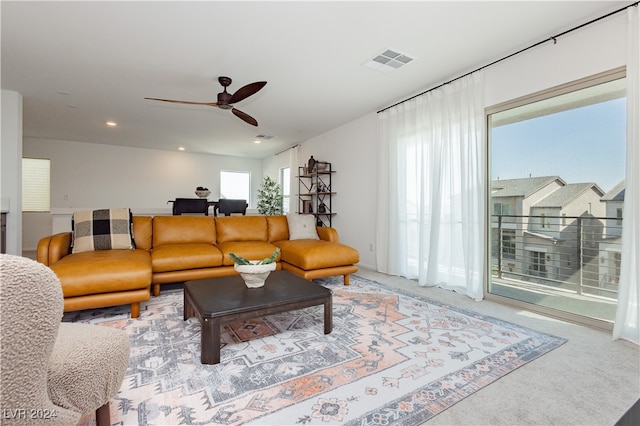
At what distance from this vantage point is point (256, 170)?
894 cm

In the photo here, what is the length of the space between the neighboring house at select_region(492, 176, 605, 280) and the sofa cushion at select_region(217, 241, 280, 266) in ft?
8.65

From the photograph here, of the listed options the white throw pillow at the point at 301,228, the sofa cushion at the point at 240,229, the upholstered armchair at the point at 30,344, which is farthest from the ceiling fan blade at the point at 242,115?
the upholstered armchair at the point at 30,344

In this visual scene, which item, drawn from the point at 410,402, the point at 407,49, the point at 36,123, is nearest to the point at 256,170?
the point at 36,123

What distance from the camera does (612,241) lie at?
2.52 m

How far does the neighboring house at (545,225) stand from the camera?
2686mm

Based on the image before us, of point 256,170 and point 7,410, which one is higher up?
point 256,170

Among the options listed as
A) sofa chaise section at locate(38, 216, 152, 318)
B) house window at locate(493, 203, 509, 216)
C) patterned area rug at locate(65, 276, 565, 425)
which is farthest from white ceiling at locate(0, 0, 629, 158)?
patterned area rug at locate(65, 276, 565, 425)

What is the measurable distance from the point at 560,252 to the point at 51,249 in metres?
4.76

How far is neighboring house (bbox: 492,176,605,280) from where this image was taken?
8.81 feet

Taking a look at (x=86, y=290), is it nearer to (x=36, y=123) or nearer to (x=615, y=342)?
(x=615, y=342)

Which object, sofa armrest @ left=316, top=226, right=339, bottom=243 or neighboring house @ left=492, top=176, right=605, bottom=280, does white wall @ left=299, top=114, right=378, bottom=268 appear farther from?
neighboring house @ left=492, top=176, right=605, bottom=280

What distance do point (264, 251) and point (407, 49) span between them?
2673 mm

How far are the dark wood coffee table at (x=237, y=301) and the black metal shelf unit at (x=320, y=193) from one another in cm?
338

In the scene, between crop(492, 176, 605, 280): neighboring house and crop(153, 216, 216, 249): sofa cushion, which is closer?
crop(492, 176, 605, 280): neighboring house
